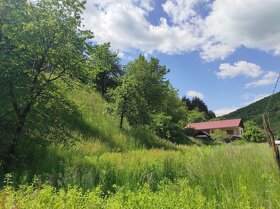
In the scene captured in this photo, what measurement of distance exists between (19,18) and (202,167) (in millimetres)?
6807

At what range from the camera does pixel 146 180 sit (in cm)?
811

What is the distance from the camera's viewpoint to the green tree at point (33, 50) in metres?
9.49

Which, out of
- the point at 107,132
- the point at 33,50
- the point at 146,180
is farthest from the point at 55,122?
the point at 107,132

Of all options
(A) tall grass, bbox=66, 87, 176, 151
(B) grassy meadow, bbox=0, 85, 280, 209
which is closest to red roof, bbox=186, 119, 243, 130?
(A) tall grass, bbox=66, 87, 176, 151

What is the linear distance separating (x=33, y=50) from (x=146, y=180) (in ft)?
17.1

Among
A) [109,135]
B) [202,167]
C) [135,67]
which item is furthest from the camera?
[135,67]

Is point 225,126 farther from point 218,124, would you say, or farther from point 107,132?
point 107,132

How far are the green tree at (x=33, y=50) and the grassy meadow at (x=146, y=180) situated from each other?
6.37 ft

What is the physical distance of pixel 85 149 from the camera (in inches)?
551

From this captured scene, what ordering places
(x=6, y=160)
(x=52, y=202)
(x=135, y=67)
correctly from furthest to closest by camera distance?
1. (x=135, y=67)
2. (x=6, y=160)
3. (x=52, y=202)

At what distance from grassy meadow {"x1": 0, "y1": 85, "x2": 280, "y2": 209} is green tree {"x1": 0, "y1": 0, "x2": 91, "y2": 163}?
1.94 m

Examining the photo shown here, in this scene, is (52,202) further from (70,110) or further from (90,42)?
(90,42)

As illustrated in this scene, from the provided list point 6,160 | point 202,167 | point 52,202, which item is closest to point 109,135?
point 6,160

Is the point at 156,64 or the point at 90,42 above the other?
the point at 156,64
